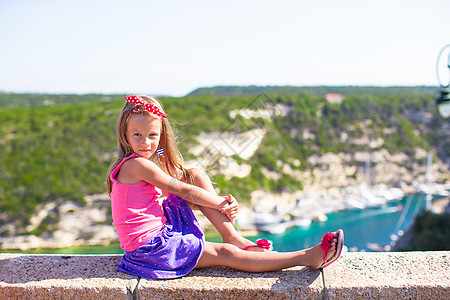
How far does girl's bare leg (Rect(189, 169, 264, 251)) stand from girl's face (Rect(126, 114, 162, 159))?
14.0 inches

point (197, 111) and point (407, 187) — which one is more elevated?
point (197, 111)

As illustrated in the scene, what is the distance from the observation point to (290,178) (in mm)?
52125

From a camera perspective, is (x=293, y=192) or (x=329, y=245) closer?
(x=329, y=245)

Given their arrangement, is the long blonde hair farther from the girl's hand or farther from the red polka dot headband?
the girl's hand

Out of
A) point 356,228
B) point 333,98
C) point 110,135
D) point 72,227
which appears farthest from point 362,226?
point 110,135

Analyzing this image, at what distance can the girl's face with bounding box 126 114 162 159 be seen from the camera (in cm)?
240

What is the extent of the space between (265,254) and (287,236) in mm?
39322

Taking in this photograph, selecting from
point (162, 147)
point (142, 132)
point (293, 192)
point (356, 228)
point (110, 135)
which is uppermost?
point (142, 132)

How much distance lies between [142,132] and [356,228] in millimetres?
43619

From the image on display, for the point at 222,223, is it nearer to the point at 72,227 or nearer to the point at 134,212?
the point at 134,212

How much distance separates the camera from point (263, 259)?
87.3 inches

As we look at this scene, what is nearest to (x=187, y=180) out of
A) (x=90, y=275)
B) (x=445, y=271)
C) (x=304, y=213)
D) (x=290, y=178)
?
(x=90, y=275)

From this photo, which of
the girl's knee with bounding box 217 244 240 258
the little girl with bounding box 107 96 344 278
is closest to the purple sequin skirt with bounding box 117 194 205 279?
the little girl with bounding box 107 96 344 278

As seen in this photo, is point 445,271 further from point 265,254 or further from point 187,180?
point 187,180
